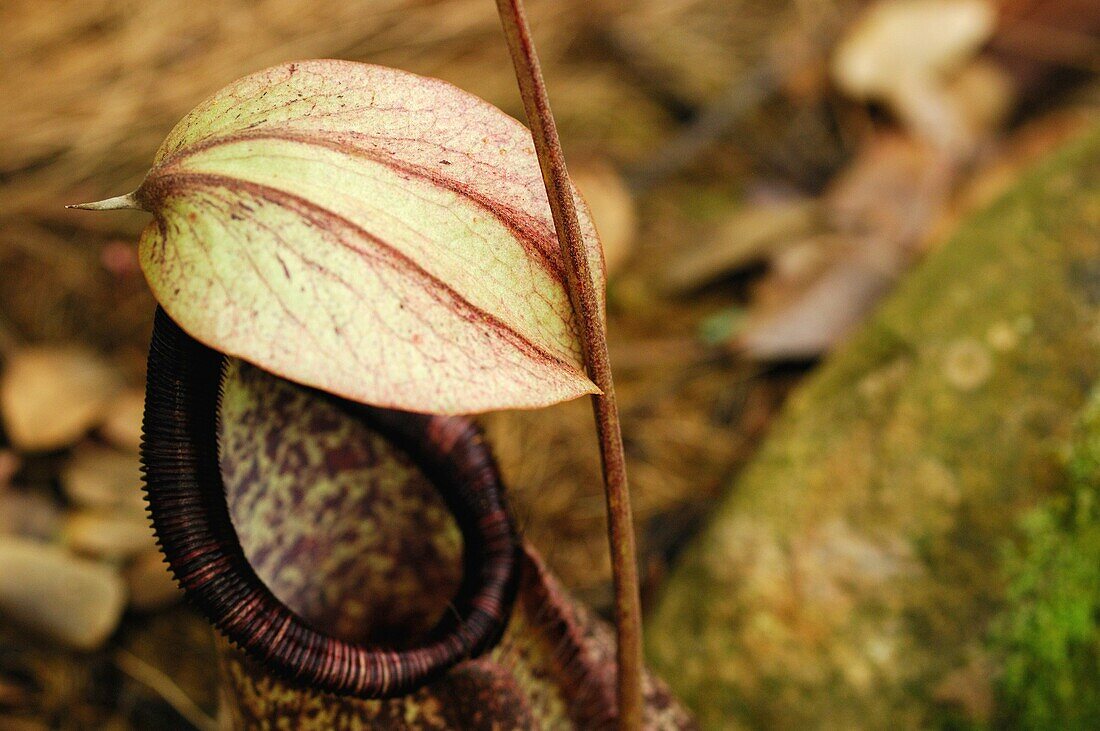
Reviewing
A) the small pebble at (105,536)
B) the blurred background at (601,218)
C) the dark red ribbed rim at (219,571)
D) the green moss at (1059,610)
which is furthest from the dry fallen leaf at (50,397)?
the green moss at (1059,610)

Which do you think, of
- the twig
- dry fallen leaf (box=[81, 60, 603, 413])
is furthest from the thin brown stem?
the twig

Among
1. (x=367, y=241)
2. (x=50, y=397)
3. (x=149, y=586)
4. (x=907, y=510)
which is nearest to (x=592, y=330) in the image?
(x=367, y=241)

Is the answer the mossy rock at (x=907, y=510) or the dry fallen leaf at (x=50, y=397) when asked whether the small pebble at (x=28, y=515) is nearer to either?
the dry fallen leaf at (x=50, y=397)

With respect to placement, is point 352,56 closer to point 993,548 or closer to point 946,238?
point 946,238

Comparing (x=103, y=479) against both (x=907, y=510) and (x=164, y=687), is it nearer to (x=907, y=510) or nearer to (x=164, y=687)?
(x=164, y=687)

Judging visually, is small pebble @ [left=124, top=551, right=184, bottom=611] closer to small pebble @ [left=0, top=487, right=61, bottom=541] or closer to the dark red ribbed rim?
small pebble @ [left=0, top=487, right=61, bottom=541]

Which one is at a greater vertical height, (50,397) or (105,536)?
(50,397)

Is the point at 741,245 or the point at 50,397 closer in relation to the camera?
the point at 50,397
